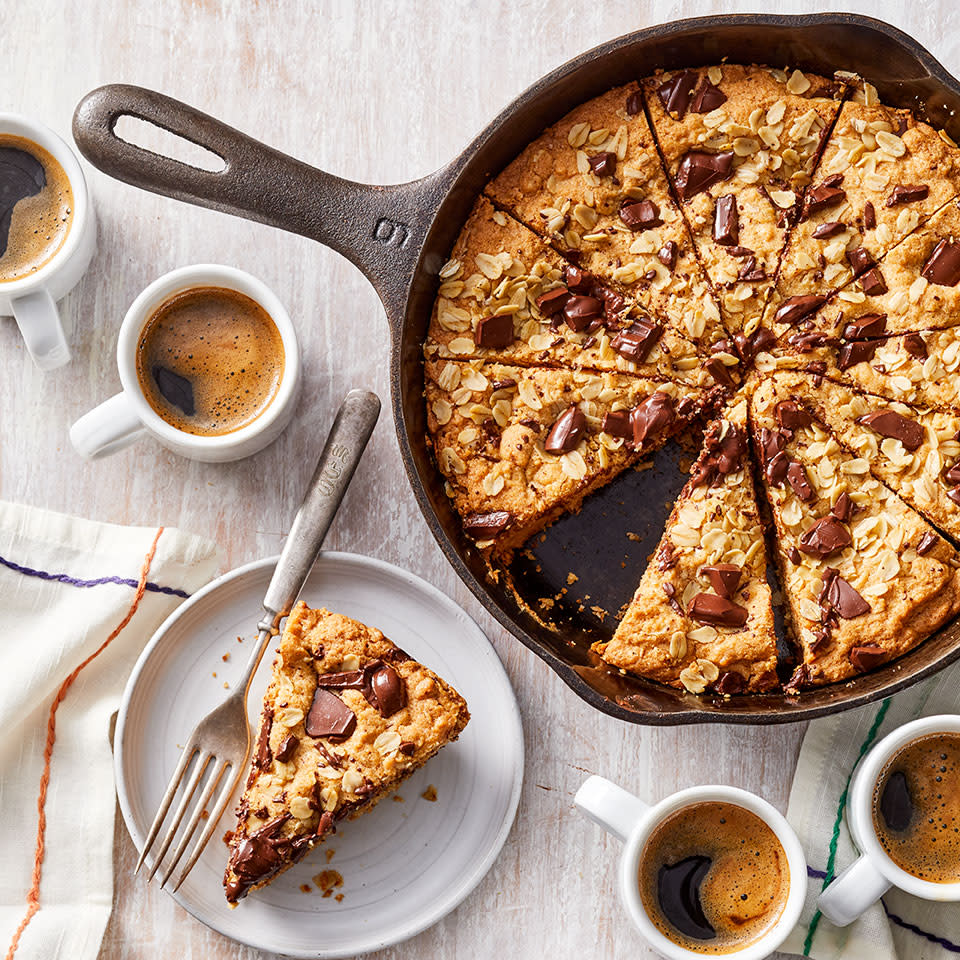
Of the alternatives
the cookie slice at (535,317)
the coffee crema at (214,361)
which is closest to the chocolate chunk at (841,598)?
the cookie slice at (535,317)

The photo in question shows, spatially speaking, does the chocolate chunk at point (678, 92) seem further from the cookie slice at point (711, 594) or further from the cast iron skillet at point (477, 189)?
the cookie slice at point (711, 594)

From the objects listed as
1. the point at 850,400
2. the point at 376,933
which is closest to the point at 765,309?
the point at 850,400

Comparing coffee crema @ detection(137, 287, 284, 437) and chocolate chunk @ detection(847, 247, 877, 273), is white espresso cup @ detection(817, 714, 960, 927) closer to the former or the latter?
chocolate chunk @ detection(847, 247, 877, 273)

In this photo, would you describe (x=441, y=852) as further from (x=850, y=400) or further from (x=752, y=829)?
(x=850, y=400)

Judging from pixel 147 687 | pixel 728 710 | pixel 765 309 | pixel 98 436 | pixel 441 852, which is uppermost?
pixel 765 309

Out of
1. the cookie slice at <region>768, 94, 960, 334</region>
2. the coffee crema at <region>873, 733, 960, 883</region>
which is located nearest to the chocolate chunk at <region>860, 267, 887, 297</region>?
the cookie slice at <region>768, 94, 960, 334</region>
